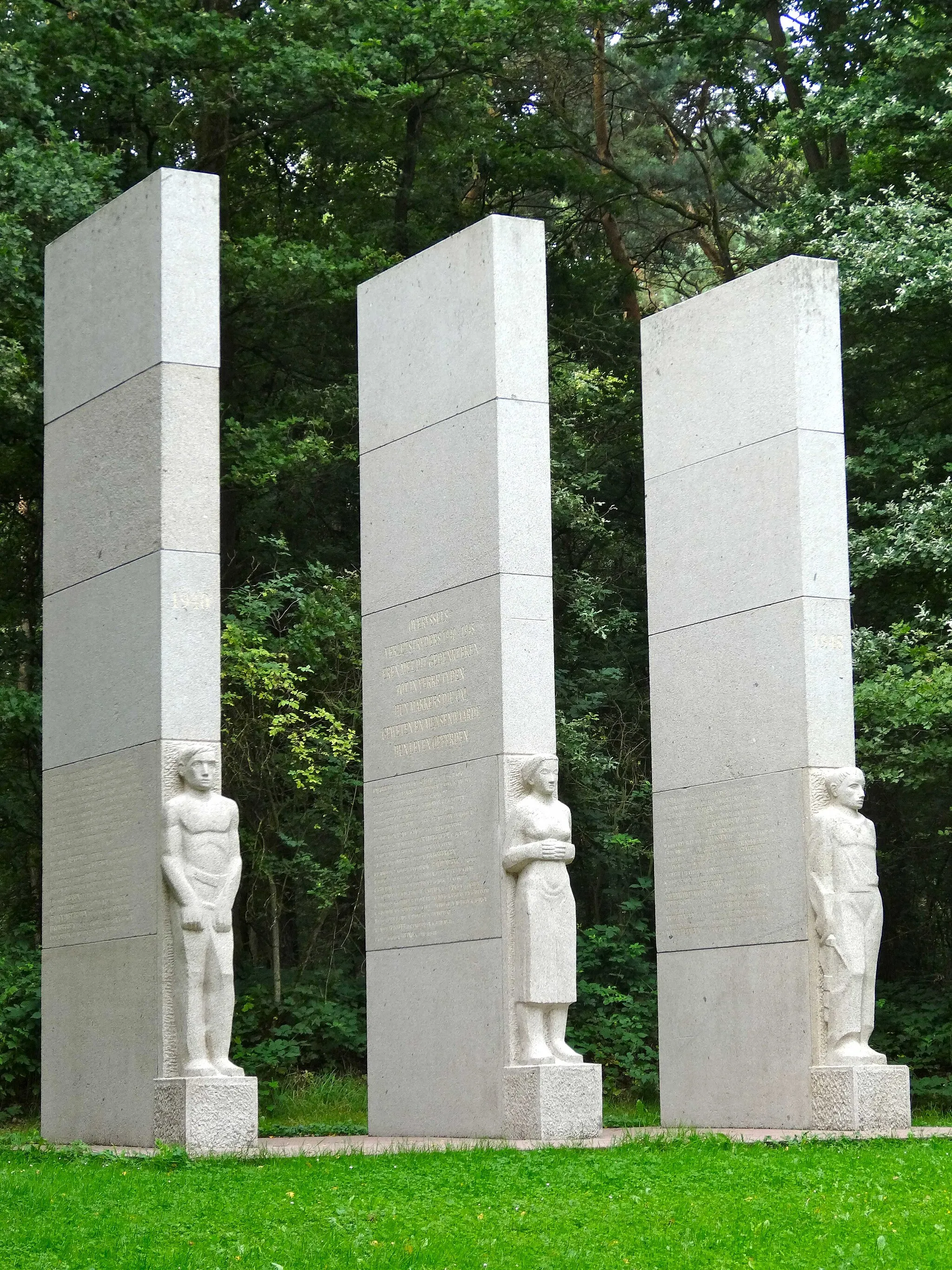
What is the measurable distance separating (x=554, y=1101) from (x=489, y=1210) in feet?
10.7

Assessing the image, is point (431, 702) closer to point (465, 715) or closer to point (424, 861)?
point (465, 715)

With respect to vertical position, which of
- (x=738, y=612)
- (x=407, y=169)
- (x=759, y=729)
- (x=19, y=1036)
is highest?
(x=407, y=169)

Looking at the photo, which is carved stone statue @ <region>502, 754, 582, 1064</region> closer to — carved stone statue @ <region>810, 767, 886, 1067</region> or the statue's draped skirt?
the statue's draped skirt

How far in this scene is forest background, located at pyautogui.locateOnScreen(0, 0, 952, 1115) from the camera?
17281 millimetres

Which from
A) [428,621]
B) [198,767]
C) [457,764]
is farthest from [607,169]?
[198,767]

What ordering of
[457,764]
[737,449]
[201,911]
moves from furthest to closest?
1. [737,449]
2. [457,764]
3. [201,911]

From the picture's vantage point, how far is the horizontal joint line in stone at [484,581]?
41.5 feet

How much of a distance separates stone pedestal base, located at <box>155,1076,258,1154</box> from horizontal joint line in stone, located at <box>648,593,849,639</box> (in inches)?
205

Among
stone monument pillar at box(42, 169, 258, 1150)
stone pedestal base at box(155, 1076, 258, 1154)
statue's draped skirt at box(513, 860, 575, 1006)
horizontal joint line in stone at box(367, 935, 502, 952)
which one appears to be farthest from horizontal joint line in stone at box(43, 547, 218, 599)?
stone pedestal base at box(155, 1076, 258, 1154)

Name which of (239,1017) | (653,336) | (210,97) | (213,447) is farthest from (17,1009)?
(210,97)

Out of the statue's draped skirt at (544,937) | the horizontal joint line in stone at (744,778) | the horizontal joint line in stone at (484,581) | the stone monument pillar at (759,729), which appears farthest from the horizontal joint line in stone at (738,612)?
the statue's draped skirt at (544,937)

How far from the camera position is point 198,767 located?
11.3 meters

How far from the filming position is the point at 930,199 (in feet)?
60.1

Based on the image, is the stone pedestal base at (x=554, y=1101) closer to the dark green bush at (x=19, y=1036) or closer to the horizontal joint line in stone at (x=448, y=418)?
the horizontal joint line in stone at (x=448, y=418)
